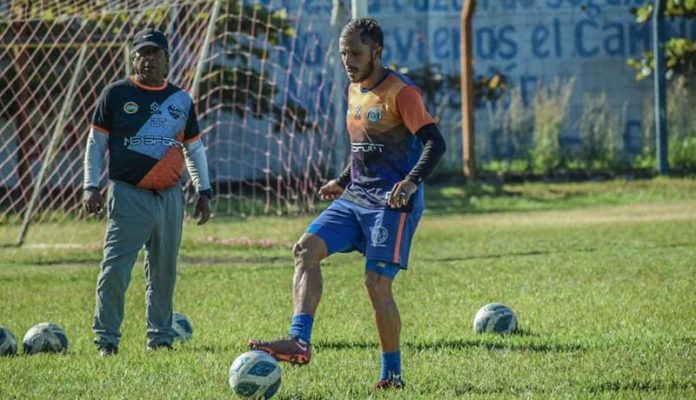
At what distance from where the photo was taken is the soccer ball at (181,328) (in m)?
8.95

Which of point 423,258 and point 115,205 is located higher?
point 115,205

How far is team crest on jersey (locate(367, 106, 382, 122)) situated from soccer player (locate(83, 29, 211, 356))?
179 cm

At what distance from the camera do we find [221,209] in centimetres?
1992

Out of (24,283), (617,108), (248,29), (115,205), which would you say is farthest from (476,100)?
(115,205)

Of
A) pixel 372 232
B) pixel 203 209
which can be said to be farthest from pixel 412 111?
pixel 203 209

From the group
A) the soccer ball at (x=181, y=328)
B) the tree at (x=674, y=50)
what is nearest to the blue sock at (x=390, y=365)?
the soccer ball at (x=181, y=328)

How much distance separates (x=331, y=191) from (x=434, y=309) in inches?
114

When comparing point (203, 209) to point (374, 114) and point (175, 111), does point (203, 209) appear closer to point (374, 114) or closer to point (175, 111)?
point (175, 111)

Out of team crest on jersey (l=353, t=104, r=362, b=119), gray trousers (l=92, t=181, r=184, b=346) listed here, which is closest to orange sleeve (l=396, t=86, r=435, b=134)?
team crest on jersey (l=353, t=104, r=362, b=119)

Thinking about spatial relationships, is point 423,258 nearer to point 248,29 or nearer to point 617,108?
point 248,29

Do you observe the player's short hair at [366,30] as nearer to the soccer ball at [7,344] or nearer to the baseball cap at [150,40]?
the baseball cap at [150,40]

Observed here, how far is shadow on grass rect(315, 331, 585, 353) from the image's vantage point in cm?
812

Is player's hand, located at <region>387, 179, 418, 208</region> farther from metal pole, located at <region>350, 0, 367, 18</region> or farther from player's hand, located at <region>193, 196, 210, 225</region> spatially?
metal pole, located at <region>350, 0, 367, 18</region>

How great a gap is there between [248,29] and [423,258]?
6475 mm
